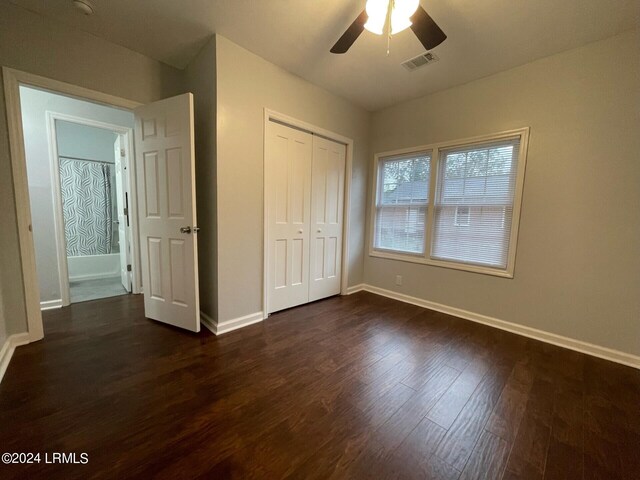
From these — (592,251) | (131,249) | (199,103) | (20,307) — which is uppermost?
(199,103)

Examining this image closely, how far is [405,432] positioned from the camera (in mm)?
1307

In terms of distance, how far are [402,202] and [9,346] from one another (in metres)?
4.05

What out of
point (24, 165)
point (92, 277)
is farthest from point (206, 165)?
point (92, 277)

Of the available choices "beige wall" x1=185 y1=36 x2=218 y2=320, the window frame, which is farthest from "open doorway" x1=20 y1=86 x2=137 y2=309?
the window frame

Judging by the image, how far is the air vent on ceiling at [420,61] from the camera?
225 cm

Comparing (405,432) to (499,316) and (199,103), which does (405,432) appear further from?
(199,103)

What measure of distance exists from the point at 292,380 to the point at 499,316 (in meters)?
2.28

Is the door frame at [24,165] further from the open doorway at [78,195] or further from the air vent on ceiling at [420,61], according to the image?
the air vent on ceiling at [420,61]

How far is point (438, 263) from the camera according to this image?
2.99 metres

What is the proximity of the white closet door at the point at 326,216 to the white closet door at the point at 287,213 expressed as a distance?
112 millimetres

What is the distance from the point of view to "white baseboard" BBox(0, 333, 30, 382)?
5.55ft

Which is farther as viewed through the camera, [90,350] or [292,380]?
[90,350]

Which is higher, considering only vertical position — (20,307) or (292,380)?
(20,307)

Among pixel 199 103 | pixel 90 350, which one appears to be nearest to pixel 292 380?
pixel 90 350
